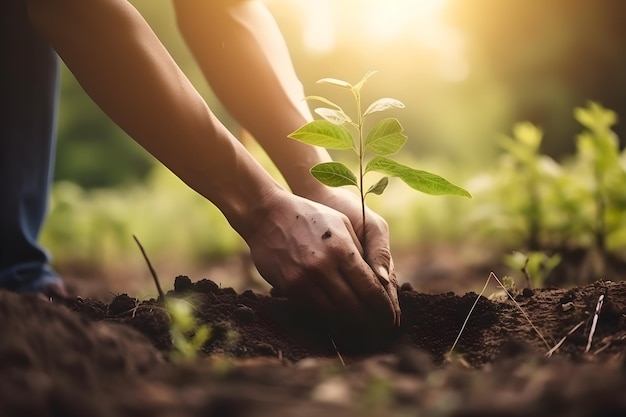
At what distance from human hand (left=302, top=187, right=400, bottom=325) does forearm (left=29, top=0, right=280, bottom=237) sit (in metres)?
0.31

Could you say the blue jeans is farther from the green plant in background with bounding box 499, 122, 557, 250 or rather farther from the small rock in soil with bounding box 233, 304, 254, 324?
the green plant in background with bounding box 499, 122, 557, 250

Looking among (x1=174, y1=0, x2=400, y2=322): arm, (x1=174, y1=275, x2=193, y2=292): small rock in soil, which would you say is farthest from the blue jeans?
(x1=174, y1=275, x2=193, y2=292): small rock in soil

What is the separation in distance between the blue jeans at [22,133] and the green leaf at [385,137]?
1.80 metres

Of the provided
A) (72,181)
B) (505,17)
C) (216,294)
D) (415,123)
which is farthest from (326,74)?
(216,294)

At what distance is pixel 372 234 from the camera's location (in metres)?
1.89

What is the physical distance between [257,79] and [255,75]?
0.05 feet

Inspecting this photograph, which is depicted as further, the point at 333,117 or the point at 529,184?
the point at 529,184

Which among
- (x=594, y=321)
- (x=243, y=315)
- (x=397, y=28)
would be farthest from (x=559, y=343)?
(x=397, y=28)

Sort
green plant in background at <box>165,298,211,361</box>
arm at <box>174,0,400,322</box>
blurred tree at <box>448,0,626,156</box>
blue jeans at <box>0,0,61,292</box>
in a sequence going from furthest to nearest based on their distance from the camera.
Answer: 1. blurred tree at <box>448,0,626,156</box>
2. blue jeans at <box>0,0,61,292</box>
3. arm at <box>174,0,400,322</box>
4. green plant in background at <box>165,298,211,361</box>

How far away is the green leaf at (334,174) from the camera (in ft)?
5.58

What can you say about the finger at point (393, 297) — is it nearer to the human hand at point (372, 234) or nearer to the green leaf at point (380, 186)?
the human hand at point (372, 234)

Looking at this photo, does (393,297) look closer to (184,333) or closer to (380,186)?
(380,186)

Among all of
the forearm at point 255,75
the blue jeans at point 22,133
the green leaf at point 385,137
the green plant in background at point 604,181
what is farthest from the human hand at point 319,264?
the green plant in background at point 604,181

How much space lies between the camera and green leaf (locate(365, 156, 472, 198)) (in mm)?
1666
